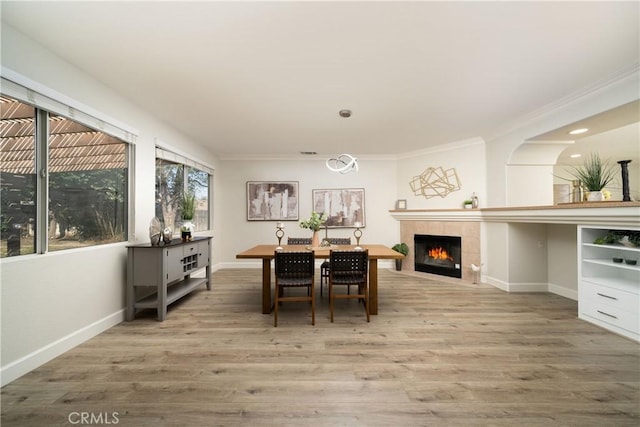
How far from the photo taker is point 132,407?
1582mm

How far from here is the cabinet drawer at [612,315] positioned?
240 cm

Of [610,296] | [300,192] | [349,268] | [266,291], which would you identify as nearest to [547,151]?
[610,296]

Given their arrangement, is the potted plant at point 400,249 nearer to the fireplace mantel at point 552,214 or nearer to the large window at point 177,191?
the fireplace mantel at point 552,214

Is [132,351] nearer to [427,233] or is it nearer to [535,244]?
[427,233]

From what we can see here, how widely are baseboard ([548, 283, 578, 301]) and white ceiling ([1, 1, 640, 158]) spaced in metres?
2.69

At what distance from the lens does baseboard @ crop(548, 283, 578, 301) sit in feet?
11.7

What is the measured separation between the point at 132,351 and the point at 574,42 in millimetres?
4587

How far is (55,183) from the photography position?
220 cm

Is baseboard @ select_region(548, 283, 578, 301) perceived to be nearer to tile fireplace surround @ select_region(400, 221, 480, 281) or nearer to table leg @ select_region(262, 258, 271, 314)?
tile fireplace surround @ select_region(400, 221, 480, 281)

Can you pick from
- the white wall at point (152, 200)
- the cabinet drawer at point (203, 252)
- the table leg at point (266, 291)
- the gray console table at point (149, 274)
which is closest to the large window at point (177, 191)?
the white wall at point (152, 200)

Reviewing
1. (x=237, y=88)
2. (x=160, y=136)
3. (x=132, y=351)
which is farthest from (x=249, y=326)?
(x=160, y=136)

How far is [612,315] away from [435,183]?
10.1ft

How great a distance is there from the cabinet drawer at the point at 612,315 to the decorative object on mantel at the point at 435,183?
255cm

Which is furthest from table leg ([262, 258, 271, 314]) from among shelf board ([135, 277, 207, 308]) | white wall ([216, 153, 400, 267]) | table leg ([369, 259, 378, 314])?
white wall ([216, 153, 400, 267])
